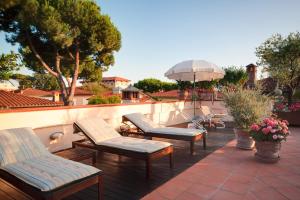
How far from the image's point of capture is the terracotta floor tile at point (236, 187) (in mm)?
3062

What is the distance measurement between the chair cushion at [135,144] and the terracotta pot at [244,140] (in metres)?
2.30

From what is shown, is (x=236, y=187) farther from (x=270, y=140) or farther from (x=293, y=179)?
(x=270, y=140)

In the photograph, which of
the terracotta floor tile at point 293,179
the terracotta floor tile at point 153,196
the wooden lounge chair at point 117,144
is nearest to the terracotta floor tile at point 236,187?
the terracotta floor tile at point 293,179

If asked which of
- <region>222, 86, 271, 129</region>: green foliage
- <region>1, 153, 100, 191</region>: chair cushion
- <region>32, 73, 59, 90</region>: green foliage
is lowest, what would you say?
<region>1, 153, 100, 191</region>: chair cushion

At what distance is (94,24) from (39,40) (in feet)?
12.7

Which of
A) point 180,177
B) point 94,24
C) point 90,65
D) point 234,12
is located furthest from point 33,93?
point 180,177

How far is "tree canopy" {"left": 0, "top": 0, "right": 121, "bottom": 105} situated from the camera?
11859 millimetres

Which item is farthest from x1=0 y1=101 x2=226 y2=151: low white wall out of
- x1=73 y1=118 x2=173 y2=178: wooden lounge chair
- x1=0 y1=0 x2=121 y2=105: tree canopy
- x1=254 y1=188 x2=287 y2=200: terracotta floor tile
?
x1=0 y1=0 x2=121 y2=105: tree canopy

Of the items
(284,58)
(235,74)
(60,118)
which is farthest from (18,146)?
(235,74)

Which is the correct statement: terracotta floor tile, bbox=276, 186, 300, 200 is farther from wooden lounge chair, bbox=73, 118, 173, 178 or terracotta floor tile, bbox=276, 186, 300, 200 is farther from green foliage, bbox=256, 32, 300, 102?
green foliage, bbox=256, 32, 300, 102

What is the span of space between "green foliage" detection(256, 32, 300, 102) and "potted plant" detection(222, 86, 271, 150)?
6.45m

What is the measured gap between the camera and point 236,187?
10.4 feet

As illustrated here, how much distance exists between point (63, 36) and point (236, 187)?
41.4ft

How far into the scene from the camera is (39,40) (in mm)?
14359
